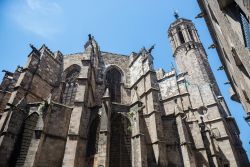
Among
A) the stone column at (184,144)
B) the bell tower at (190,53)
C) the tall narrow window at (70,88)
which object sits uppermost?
the bell tower at (190,53)

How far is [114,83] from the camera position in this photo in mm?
18328

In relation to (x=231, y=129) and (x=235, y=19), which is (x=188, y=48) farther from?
(x=235, y=19)

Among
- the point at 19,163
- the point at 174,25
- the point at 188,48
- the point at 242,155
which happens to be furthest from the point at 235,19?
the point at 174,25

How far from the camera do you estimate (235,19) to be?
15.6ft

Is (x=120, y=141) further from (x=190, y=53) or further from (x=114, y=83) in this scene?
(x=190, y=53)

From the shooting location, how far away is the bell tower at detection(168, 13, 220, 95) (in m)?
23.2

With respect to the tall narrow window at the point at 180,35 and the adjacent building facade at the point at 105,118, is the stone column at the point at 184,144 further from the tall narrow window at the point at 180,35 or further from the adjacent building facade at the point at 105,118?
the tall narrow window at the point at 180,35

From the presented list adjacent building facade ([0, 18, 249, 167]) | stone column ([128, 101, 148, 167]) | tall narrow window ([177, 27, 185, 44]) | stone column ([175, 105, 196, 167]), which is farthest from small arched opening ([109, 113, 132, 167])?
tall narrow window ([177, 27, 185, 44])

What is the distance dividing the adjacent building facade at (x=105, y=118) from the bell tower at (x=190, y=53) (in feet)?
A: 6.48

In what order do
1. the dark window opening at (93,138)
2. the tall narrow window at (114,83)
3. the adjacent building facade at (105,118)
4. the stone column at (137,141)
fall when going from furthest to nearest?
the tall narrow window at (114,83) < the dark window opening at (93,138) < the adjacent building facade at (105,118) < the stone column at (137,141)

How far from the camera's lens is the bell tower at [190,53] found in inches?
915

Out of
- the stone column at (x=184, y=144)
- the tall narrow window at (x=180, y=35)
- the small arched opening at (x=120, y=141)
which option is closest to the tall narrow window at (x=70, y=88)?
the small arched opening at (x=120, y=141)

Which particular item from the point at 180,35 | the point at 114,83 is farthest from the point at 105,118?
the point at 180,35

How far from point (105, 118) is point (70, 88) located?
6975 millimetres
